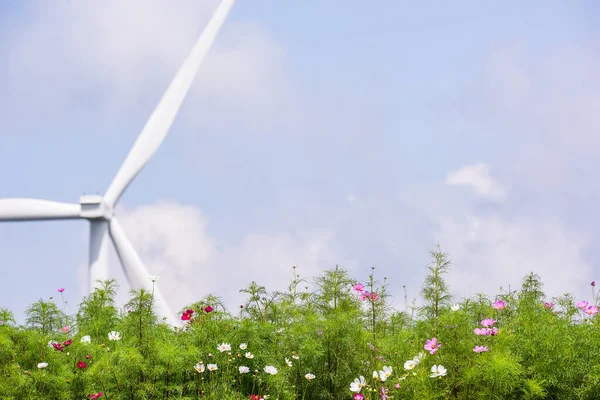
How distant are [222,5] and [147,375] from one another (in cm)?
1444

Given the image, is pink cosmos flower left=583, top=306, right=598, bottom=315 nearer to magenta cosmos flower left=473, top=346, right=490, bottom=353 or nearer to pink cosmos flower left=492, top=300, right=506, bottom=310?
pink cosmos flower left=492, top=300, right=506, bottom=310

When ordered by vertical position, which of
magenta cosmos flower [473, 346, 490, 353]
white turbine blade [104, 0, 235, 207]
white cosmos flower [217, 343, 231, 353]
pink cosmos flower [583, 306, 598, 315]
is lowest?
magenta cosmos flower [473, 346, 490, 353]

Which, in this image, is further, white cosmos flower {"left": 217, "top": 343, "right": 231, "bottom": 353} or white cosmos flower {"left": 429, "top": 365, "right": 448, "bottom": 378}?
white cosmos flower {"left": 217, "top": 343, "right": 231, "bottom": 353}

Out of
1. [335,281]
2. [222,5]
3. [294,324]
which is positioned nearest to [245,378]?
[294,324]

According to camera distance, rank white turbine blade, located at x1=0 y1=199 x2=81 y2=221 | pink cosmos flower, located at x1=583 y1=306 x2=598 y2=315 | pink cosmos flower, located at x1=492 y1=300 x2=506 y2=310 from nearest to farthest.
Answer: pink cosmos flower, located at x1=492 y1=300 x2=506 y2=310, pink cosmos flower, located at x1=583 y1=306 x2=598 y2=315, white turbine blade, located at x1=0 y1=199 x2=81 y2=221

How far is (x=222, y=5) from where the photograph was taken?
61.2 ft

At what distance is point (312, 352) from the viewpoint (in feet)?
20.3

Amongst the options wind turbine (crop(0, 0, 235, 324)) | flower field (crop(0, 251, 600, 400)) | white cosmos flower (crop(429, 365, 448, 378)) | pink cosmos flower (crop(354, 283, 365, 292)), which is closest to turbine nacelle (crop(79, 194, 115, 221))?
wind turbine (crop(0, 0, 235, 324))

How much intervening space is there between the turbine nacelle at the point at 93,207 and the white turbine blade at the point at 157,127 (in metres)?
0.17

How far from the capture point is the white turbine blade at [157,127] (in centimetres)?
1716

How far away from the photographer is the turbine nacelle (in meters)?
17.4

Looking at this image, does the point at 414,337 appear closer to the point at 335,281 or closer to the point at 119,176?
the point at 335,281

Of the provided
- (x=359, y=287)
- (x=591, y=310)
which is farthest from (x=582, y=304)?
(x=359, y=287)

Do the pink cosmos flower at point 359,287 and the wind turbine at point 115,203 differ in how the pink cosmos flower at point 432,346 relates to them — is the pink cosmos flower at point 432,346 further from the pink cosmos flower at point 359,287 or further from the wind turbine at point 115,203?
the wind turbine at point 115,203
